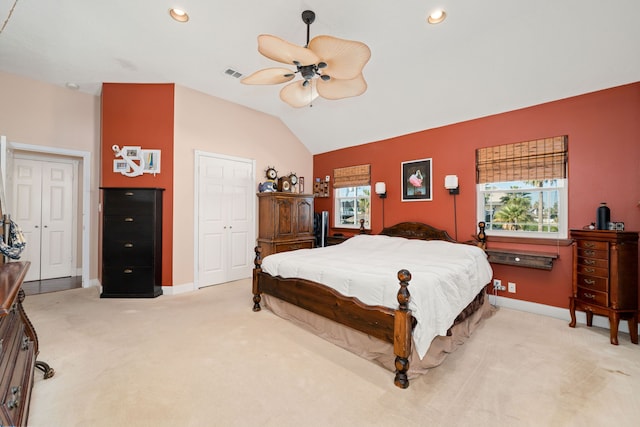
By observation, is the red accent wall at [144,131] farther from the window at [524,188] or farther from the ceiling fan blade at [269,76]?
the window at [524,188]

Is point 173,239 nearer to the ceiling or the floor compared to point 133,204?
nearer to the floor

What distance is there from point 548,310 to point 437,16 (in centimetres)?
356

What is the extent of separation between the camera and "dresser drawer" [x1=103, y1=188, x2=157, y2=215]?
381cm

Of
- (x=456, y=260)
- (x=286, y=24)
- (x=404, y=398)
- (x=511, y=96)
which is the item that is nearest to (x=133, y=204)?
(x=286, y=24)

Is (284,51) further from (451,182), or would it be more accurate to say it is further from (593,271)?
(593,271)

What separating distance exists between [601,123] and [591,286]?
181 centimetres

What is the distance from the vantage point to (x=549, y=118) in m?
3.33

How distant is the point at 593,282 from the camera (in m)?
2.79

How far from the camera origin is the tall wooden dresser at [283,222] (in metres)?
4.86

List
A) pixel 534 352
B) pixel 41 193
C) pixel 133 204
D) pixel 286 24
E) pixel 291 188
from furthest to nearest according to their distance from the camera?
pixel 291 188
pixel 41 193
pixel 133 204
pixel 286 24
pixel 534 352

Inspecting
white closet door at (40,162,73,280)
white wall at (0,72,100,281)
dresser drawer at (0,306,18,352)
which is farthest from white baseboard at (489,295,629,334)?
white closet door at (40,162,73,280)

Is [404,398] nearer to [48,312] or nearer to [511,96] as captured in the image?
[511,96]

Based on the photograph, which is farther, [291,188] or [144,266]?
[291,188]

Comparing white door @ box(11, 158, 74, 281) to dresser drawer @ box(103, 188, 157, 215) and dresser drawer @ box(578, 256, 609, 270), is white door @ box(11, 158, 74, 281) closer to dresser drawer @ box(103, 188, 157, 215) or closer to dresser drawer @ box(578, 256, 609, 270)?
dresser drawer @ box(103, 188, 157, 215)
